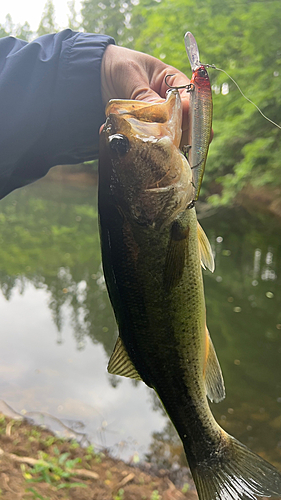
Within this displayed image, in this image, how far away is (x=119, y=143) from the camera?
147 cm

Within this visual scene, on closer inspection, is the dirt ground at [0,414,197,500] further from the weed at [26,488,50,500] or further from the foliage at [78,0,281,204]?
the foliage at [78,0,281,204]

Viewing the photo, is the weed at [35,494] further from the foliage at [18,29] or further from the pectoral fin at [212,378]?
the foliage at [18,29]

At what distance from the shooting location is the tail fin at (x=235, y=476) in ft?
5.16

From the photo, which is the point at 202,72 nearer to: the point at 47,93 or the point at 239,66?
the point at 47,93

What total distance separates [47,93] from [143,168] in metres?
0.92

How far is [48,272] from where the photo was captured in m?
10.1

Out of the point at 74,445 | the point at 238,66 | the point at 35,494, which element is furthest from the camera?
the point at 238,66

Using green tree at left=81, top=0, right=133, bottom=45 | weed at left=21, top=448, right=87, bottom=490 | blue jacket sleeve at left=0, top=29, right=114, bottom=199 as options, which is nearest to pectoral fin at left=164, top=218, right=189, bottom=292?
blue jacket sleeve at left=0, top=29, right=114, bottom=199

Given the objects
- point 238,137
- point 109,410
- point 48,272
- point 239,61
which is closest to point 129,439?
point 109,410

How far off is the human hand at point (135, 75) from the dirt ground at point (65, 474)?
2.93m

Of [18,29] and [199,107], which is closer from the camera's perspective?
[199,107]

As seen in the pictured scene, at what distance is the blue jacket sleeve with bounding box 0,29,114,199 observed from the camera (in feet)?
6.70

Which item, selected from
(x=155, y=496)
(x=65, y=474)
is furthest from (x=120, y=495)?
(x=65, y=474)

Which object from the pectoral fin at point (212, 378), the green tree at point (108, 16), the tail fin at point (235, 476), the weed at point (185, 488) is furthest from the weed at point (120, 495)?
the green tree at point (108, 16)
